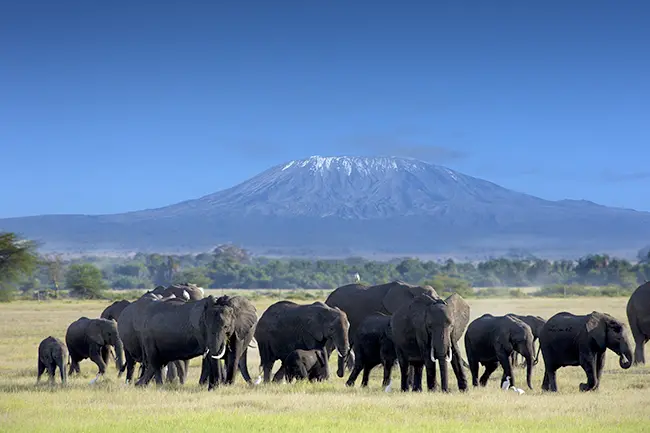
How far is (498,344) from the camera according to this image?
76.4 feet

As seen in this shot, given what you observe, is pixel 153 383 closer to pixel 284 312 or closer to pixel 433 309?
pixel 284 312

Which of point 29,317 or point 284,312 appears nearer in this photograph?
point 284,312

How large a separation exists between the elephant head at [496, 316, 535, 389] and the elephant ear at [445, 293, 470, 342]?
89 cm

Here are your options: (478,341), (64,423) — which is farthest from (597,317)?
(64,423)

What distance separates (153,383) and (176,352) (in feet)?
3.99

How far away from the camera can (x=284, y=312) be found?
83.9ft

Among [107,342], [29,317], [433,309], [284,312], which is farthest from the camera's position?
[29,317]

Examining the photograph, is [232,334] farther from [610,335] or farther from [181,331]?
[610,335]

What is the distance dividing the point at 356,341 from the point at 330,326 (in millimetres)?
749

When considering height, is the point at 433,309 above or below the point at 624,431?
above

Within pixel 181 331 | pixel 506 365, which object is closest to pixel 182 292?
pixel 181 331

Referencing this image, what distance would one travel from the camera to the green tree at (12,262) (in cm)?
7412

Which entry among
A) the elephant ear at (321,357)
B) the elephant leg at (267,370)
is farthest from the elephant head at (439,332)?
the elephant leg at (267,370)

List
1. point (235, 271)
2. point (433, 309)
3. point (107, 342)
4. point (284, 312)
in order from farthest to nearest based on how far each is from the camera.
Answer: point (235, 271)
point (107, 342)
point (284, 312)
point (433, 309)
